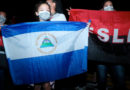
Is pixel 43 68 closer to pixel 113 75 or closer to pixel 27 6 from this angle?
pixel 113 75

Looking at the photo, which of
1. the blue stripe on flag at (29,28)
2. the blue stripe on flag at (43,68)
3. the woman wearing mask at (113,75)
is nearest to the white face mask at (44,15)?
the blue stripe on flag at (29,28)

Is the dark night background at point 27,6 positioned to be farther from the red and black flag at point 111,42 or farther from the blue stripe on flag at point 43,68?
the blue stripe on flag at point 43,68

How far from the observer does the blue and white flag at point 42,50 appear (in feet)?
8.15

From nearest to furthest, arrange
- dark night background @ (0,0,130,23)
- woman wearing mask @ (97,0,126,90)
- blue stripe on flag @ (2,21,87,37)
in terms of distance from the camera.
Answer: blue stripe on flag @ (2,21,87,37) → woman wearing mask @ (97,0,126,90) → dark night background @ (0,0,130,23)

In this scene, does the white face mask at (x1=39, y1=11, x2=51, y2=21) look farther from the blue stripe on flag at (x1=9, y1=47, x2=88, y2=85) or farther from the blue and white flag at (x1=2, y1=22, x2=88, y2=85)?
the blue stripe on flag at (x1=9, y1=47, x2=88, y2=85)

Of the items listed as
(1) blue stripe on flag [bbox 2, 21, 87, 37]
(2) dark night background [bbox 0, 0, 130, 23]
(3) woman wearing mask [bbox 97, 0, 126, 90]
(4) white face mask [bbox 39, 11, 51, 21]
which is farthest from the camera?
(2) dark night background [bbox 0, 0, 130, 23]

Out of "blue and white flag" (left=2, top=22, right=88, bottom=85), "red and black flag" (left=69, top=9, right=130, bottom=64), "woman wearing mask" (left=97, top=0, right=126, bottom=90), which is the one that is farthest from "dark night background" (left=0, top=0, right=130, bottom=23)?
"blue and white flag" (left=2, top=22, right=88, bottom=85)

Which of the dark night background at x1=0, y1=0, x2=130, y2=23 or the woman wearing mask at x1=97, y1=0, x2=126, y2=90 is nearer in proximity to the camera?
the woman wearing mask at x1=97, y1=0, x2=126, y2=90

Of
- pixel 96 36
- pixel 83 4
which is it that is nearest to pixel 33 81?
pixel 96 36

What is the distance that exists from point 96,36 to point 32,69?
3.81 feet

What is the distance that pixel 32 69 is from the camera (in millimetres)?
2543

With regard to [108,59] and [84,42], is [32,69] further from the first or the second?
[108,59]

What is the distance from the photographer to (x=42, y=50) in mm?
2539

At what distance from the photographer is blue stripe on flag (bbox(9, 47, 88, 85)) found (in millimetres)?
2535
